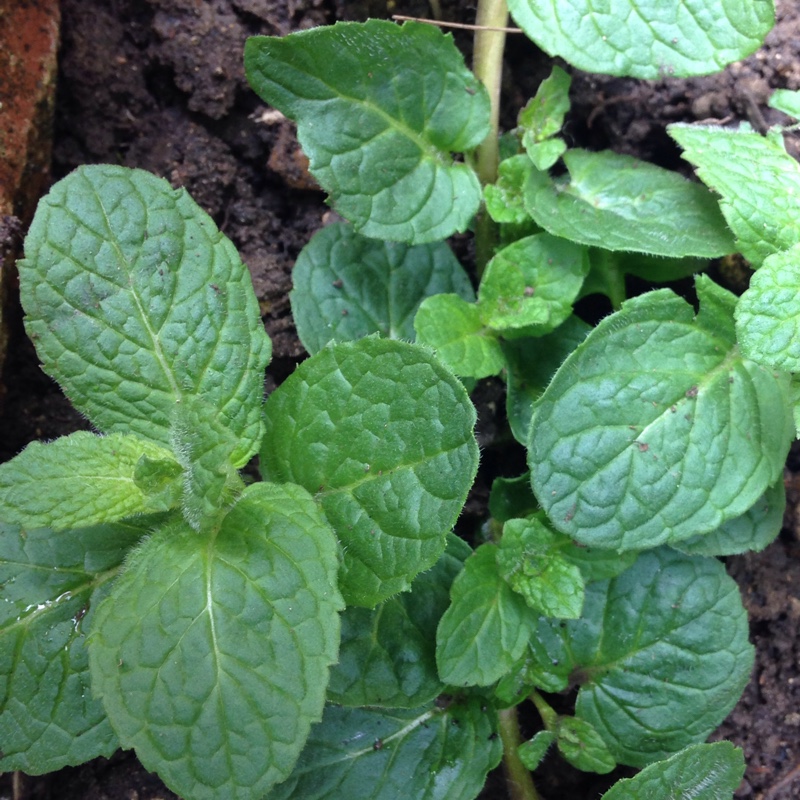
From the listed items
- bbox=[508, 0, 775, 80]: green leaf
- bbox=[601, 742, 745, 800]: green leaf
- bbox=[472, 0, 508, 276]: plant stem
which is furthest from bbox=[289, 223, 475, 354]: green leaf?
bbox=[601, 742, 745, 800]: green leaf

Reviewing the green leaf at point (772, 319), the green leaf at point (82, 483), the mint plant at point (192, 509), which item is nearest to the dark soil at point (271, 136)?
the mint plant at point (192, 509)

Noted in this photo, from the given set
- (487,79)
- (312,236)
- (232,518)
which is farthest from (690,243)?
(232,518)

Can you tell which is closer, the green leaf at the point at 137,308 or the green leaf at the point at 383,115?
the green leaf at the point at 137,308

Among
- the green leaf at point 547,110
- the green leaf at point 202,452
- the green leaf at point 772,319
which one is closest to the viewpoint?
the green leaf at point 202,452

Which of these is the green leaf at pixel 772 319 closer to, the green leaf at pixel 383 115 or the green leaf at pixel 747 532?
the green leaf at pixel 747 532

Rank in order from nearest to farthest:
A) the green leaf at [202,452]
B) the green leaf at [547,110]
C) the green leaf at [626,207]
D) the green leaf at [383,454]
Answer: the green leaf at [202,452] → the green leaf at [383,454] → the green leaf at [626,207] → the green leaf at [547,110]

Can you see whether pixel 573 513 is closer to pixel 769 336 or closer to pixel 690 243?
pixel 769 336
